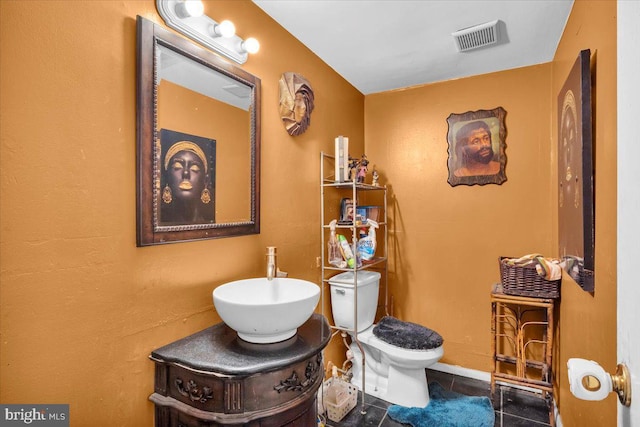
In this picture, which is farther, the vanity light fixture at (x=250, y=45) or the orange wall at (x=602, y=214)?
the vanity light fixture at (x=250, y=45)

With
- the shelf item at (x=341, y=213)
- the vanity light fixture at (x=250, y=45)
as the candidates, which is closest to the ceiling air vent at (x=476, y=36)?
the shelf item at (x=341, y=213)

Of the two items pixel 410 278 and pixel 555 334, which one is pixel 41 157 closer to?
pixel 410 278

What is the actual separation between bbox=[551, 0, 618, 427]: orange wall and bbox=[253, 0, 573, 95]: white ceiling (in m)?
0.36

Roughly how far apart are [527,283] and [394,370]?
1073 millimetres

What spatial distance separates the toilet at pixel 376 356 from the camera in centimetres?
222

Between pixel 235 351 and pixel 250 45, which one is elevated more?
pixel 250 45

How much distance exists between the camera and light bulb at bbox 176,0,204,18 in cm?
130

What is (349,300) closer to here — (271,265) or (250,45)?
(271,265)

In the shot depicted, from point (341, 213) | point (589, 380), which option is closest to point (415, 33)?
point (341, 213)

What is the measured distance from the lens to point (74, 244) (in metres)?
1.07

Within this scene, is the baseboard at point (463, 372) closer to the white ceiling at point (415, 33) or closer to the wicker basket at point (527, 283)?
the wicker basket at point (527, 283)

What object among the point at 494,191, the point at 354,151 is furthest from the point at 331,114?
the point at 494,191

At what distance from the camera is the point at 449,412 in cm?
220

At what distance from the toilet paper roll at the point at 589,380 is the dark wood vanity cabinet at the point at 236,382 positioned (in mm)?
810
